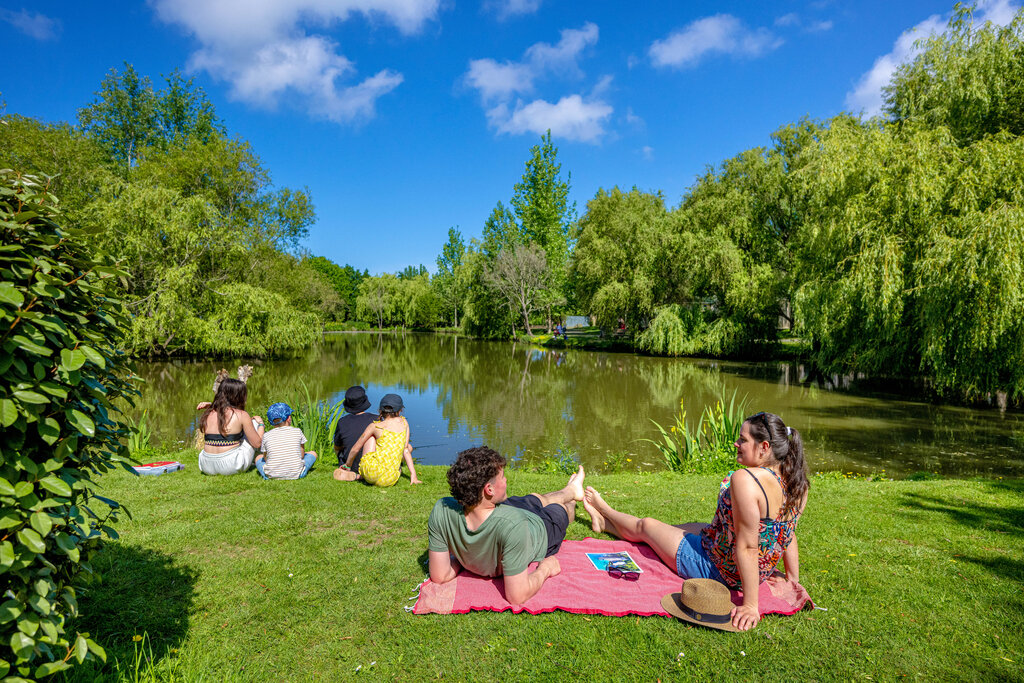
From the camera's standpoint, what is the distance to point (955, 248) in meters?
11.6

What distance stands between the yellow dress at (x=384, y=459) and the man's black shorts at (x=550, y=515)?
6.92ft

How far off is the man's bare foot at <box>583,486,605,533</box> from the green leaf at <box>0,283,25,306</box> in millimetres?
3903

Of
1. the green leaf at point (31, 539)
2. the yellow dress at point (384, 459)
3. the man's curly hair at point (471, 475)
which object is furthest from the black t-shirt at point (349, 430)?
the green leaf at point (31, 539)

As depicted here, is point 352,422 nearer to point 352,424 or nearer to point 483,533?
point 352,424

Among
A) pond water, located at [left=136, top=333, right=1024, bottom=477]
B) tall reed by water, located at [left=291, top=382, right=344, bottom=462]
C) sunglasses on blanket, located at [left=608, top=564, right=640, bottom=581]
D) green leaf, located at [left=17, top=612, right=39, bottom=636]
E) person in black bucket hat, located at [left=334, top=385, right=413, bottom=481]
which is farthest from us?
pond water, located at [left=136, top=333, right=1024, bottom=477]

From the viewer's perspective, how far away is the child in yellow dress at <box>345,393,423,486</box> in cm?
573

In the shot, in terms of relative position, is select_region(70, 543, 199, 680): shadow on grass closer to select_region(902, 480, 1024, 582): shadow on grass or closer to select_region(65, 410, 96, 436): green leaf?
select_region(65, 410, 96, 436): green leaf

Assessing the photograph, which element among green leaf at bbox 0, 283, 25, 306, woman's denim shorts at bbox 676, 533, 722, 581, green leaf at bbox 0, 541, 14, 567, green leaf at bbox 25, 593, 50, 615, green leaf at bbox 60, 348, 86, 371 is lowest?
woman's denim shorts at bbox 676, 533, 722, 581

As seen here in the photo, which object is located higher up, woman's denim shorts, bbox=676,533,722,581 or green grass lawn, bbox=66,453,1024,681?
woman's denim shorts, bbox=676,533,722,581

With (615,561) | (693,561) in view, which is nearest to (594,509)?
(615,561)

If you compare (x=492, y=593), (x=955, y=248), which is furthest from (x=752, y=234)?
(x=492, y=593)

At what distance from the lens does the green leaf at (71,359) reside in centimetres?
160

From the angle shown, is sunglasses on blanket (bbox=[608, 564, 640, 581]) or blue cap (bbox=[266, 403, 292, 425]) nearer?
sunglasses on blanket (bbox=[608, 564, 640, 581])

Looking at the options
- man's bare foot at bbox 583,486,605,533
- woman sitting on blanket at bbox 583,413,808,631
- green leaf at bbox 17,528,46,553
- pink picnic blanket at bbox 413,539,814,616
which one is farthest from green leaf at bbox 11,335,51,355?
man's bare foot at bbox 583,486,605,533
